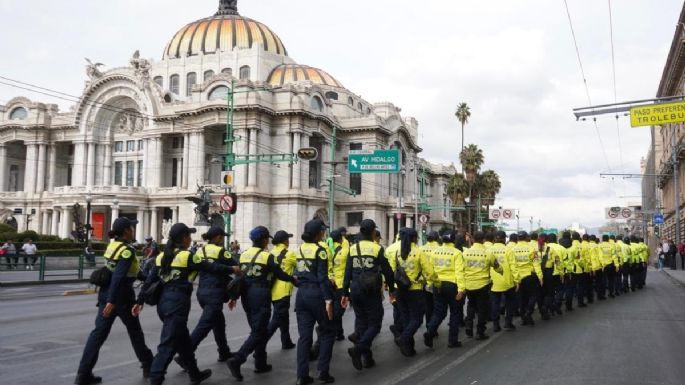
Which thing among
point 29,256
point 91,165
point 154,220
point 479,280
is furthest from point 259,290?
point 91,165

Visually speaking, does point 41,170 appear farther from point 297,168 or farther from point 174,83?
point 297,168

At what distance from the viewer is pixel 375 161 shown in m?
28.7

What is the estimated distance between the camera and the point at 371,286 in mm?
7664

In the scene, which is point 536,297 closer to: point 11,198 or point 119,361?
point 119,361

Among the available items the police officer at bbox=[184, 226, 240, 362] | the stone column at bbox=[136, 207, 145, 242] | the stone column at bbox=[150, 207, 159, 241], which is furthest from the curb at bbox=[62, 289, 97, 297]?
the stone column at bbox=[150, 207, 159, 241]

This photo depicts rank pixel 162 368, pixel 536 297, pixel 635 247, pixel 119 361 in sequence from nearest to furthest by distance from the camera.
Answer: pixel 162 368 → pixel 119 361 → pixel 536 297 → pixel 635 247

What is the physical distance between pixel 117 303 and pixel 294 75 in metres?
56.0

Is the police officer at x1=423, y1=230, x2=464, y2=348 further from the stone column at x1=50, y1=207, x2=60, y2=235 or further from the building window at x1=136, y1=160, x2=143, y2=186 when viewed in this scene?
the stone column at x1=50, y1=207, x2=60, y2=235

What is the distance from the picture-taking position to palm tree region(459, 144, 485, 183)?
6294cm

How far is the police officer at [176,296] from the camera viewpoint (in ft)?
21.7

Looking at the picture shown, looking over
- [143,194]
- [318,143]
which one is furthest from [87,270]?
[318,143]

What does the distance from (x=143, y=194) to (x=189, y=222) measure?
503cm

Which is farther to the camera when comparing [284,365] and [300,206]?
[300,206]

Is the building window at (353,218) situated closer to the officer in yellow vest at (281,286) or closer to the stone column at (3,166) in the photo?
the stone column at (3,166)
